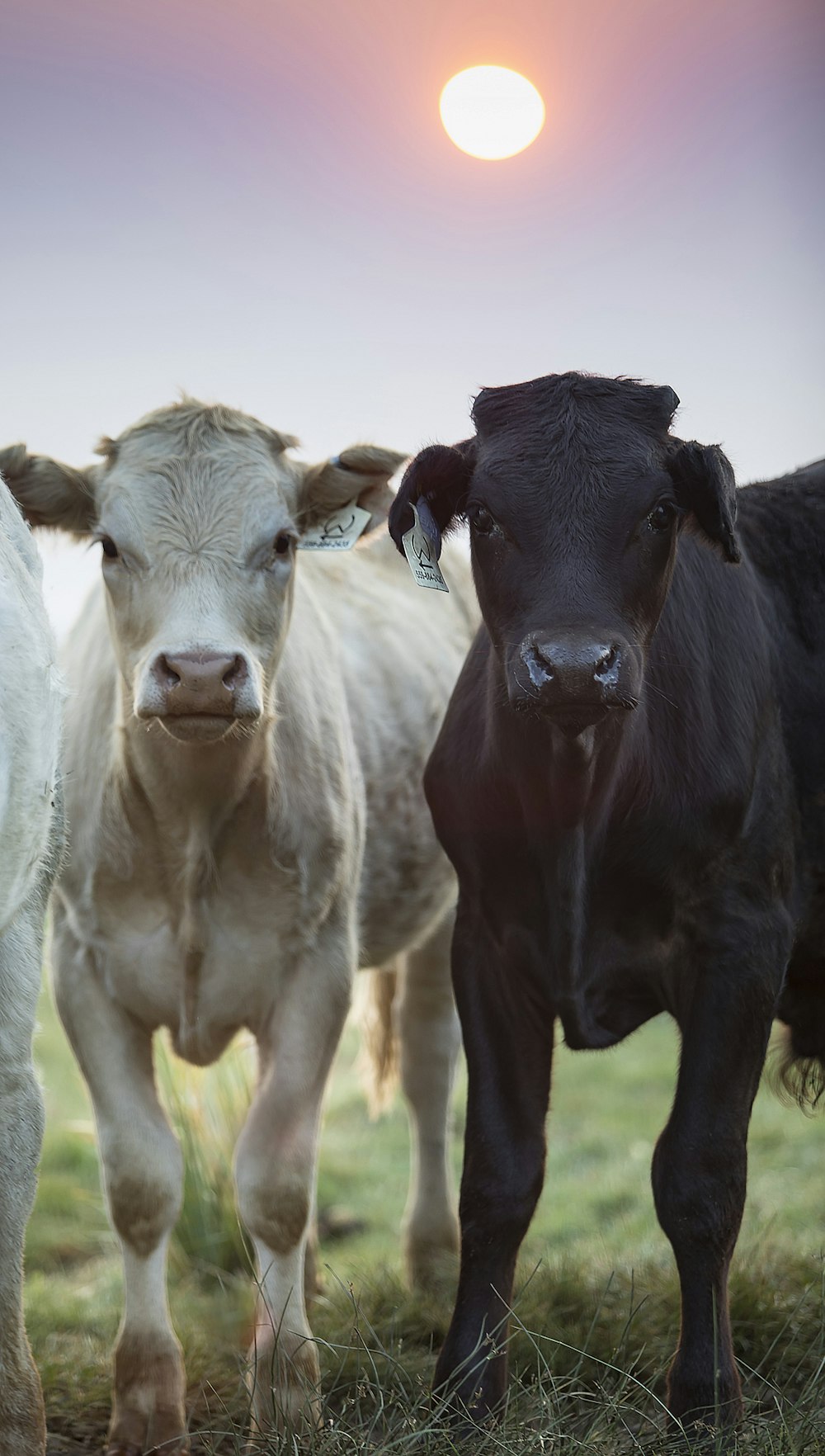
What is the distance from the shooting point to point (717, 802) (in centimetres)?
340

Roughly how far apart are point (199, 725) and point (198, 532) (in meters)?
0.61

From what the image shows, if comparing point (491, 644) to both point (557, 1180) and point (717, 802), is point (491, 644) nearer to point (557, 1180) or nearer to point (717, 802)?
point (717, 802)

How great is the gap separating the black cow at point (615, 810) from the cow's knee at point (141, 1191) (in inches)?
32.3

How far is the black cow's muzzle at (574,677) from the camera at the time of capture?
288 centimetres

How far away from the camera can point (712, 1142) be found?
10.6ft

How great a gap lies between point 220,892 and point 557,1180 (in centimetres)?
352

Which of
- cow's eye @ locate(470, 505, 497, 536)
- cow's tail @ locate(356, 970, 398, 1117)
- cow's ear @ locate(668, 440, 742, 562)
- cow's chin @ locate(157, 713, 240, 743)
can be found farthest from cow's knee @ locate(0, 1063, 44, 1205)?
cow's tail @ locate(356, 970, 398, 1117)

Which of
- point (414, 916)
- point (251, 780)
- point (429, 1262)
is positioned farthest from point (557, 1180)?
point (251, 780)

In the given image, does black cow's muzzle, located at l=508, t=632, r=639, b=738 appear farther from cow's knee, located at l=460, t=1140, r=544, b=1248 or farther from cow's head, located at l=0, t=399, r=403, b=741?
cow's knee, located at l=460, t=1140, r=544, b=1248

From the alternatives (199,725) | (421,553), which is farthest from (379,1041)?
(421,553)

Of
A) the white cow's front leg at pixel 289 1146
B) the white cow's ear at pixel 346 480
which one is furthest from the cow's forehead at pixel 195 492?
the white cow's front leg at pixel 289 1146

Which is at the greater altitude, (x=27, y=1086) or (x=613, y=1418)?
(x=27, y=1086)

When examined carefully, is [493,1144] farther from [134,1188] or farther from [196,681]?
[196,681]

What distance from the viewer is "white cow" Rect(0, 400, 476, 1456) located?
3674mm
